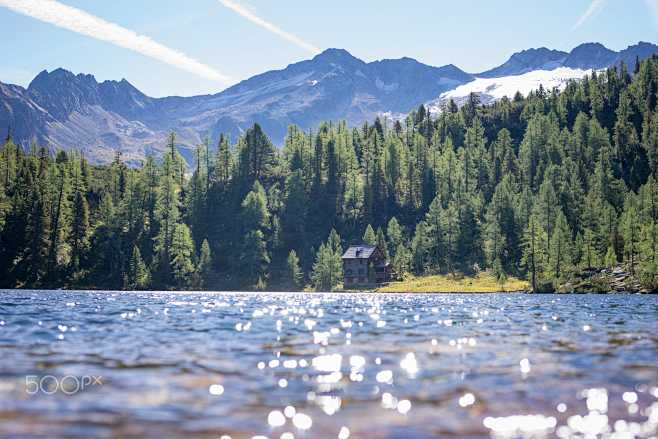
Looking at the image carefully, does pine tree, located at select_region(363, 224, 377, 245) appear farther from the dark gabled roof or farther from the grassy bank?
the grassy bank

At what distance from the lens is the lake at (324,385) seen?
42.6 ft

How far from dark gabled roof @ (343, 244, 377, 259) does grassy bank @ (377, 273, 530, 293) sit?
10512 mm

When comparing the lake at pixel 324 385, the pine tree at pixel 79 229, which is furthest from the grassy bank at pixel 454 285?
the lake at pixel 324 385

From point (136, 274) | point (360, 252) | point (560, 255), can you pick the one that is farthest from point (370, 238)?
point (136, 274)

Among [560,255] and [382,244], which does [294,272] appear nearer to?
[382,244]

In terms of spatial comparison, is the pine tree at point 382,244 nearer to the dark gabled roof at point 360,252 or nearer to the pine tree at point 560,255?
the dark gabled roof at point 360,252

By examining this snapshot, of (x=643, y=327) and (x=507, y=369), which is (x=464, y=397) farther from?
(x=643, y=327)

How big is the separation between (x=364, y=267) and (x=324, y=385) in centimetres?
15048

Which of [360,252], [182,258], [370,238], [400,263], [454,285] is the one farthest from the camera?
[370,238]

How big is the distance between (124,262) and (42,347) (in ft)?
469

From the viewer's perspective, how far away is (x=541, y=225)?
15788 cm

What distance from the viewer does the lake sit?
42.6 ft

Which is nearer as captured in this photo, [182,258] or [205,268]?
[182,258]

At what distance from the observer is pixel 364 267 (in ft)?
551
